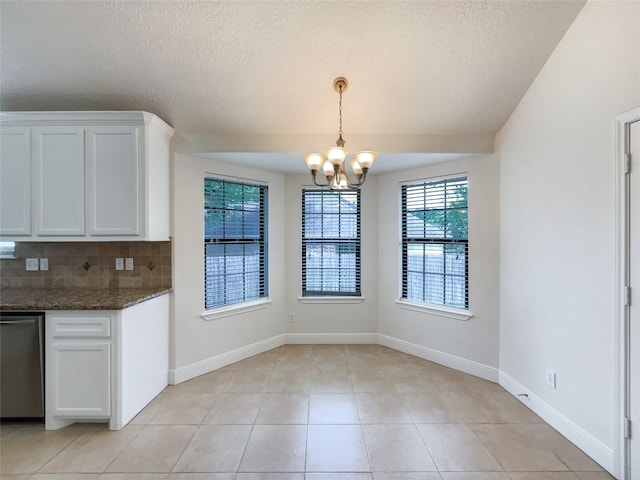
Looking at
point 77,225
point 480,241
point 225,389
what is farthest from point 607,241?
point 77,225

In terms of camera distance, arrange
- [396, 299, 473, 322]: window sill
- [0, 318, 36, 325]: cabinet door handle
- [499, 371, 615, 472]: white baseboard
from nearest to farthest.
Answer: [499, 371, 615, 472]: white baseboard, [0, 318, 36, 325]: cabinet door handle, [396, 299, 473, 322]: window sill

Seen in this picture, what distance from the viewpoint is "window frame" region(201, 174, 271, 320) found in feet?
11.4

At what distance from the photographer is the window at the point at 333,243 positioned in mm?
4312

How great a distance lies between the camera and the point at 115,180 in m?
2.66

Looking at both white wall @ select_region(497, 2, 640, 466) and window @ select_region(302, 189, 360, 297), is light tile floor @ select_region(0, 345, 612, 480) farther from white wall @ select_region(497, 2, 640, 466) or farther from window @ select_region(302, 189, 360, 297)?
window @ select_region(302, 189, 360, 297)

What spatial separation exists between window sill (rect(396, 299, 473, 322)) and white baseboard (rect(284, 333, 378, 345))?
2.23 feet

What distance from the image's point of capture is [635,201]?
1802 mm

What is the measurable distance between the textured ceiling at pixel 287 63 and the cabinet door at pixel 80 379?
2150mm

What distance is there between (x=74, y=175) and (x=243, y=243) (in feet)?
5.91

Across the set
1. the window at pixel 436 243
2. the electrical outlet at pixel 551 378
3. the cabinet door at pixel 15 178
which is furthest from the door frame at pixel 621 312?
the cabinet door at pixel 15 178

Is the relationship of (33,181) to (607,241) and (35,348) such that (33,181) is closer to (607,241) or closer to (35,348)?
(35,348)

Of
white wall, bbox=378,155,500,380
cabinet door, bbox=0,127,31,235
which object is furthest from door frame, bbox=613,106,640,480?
cabinet door, bbox=0,127,31,235

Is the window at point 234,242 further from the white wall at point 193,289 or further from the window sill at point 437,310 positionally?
the window sill at point 437,310

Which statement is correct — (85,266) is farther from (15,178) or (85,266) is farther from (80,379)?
(80,379)
